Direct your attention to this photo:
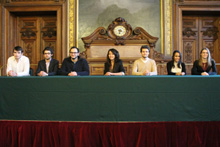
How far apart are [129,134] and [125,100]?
36cm

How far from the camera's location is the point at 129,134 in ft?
5.67

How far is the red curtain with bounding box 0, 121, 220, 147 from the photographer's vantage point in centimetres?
171

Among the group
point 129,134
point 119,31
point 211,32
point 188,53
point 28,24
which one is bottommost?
point 129,134

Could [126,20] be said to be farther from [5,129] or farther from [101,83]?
[5,129]

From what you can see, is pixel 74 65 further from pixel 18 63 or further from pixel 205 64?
pixel 205 64

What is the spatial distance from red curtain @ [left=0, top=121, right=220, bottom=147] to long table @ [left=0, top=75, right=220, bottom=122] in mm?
72

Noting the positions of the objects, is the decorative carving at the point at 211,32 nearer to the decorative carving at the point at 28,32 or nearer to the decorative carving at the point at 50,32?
the decorative carving at the point at 50,32

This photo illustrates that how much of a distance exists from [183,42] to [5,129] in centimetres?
570

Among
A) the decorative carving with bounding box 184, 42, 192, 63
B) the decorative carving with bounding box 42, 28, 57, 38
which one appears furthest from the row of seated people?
the decorative carving with bounding box 42, 28, 57, 38

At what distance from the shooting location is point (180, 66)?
3.39 meters

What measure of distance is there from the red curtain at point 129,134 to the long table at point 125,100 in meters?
0.07

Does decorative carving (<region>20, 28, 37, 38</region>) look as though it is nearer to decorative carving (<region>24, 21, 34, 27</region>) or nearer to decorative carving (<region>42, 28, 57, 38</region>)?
decorative carving (<region>24, 21, 34, 27</region>)

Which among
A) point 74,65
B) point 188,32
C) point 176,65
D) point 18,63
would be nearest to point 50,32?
point 18,63

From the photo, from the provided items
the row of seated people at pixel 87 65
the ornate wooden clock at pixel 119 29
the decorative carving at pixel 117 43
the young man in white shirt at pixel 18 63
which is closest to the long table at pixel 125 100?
the row of seated people at pixel 87 65
